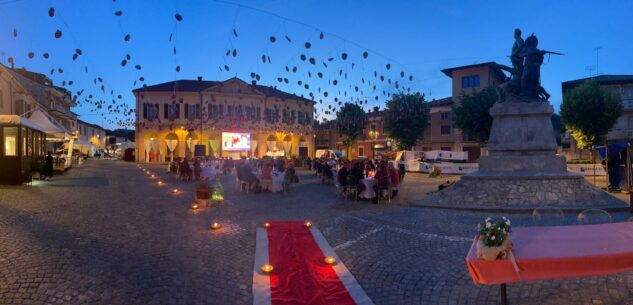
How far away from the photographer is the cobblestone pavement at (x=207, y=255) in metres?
5.00

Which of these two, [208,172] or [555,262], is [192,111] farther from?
[555,262]

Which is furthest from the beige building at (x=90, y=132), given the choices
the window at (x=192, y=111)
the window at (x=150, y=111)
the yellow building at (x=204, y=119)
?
the window at (x=192, y=111)

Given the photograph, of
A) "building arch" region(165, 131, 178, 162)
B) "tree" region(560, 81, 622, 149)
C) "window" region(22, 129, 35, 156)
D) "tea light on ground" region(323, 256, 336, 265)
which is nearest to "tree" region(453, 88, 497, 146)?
"tree" region(560, 81, 622, 149)

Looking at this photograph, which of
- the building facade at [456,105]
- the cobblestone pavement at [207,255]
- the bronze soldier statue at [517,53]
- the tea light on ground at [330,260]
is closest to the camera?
the cobblestone pavement at [207,255]

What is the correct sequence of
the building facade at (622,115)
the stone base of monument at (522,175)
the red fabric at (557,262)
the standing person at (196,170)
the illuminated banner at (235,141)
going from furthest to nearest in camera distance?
the illuminated banner at (235,141) < the building facade at (622,115) < the standing person at (196,170) < the stone base of monument at (522,175) < the red fabric at (557,262)

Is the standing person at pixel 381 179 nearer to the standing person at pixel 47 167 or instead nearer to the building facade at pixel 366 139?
the standing person at pixel 47 167

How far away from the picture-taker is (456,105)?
51406mm

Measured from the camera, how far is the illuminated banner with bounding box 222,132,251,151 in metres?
48.1

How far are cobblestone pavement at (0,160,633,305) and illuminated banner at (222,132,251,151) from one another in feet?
116

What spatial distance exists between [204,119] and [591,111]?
44683 mm

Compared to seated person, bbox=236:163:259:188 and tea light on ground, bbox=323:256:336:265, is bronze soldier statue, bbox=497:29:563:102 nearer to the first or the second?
seated person, bbox=236:163:259:188

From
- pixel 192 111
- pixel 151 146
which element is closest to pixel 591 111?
pixel 192 111

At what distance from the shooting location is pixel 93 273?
567 cm

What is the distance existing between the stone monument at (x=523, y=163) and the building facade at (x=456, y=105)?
1403 inches
